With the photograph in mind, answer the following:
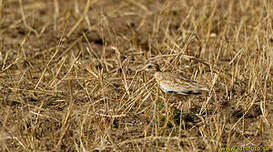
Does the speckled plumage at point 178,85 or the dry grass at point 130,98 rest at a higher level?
the speckled plumage at point 178,85

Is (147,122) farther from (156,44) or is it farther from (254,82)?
(156,44)

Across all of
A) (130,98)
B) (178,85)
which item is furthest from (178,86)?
(130,98)

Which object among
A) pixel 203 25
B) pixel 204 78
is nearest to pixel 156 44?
pixel 203 25

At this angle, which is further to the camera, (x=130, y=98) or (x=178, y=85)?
(x=130, y=98)

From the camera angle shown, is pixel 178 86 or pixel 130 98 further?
pixel 130 98

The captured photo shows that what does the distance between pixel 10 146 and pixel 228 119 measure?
1675 millimetres

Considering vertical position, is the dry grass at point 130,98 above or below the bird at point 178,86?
below

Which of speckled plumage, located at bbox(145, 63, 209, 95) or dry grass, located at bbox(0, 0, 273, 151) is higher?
speckled plumage, located at bbox(145, 63, 209, 95)

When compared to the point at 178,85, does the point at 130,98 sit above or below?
below

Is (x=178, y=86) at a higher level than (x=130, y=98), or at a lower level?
higher

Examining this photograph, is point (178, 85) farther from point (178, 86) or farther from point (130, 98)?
point (130, 98)

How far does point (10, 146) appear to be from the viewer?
373 centimetres

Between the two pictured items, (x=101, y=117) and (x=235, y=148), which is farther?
(x=101, y=117)

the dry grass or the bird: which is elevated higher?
the bird
